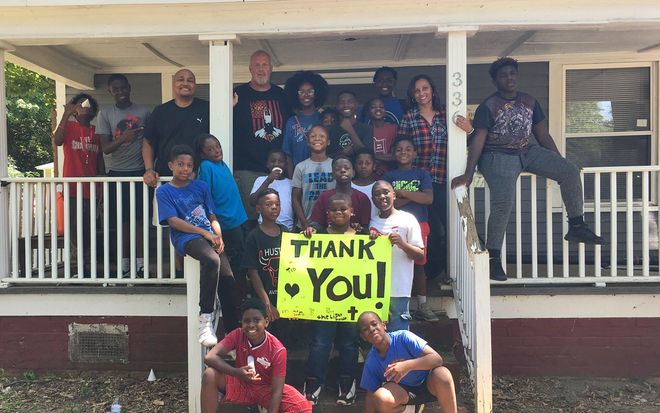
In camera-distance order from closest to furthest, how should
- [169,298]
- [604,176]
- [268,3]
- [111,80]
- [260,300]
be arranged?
[260,300] < [268,3] < [169,298] < [111,80] < [604,176]

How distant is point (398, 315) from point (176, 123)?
2.58 metres

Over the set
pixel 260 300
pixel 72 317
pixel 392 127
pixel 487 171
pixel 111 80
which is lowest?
pixel 72 317

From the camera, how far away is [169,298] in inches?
201

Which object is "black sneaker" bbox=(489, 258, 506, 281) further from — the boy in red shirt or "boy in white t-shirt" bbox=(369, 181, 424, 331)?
the boy in red shirt

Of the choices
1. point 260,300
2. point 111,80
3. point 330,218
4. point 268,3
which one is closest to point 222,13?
point 268,3

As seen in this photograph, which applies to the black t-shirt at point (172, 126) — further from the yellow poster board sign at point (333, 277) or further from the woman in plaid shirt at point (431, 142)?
the woman in plaid shirt at point (431, 142)

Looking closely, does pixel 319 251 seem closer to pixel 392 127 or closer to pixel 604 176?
pixel 392 127

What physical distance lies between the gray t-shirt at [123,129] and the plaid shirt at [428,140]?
2.70 meters

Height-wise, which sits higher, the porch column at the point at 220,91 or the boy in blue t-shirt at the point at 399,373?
the porch column at the point at 220,91

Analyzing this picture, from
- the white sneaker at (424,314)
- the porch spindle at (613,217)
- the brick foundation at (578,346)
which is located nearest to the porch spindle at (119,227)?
the white sneaker at (424,314)

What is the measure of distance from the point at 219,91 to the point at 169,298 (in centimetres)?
193

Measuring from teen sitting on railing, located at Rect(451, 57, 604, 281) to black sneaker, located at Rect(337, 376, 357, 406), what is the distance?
1735 mm

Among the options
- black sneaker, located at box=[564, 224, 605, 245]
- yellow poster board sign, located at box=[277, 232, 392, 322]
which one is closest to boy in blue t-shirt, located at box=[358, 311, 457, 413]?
yellow poster board sign, located at box=[277, 232, 392, 322]

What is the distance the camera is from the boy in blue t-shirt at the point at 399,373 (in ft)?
11.5
